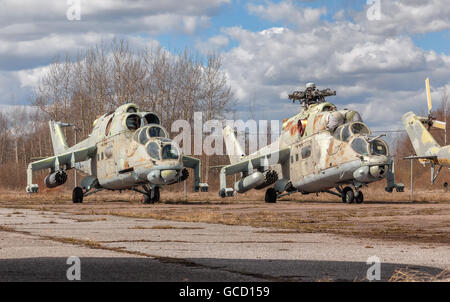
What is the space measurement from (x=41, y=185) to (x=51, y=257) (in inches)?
2272

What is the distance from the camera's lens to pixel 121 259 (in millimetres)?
9602

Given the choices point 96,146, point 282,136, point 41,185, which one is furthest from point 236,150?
point 41,185

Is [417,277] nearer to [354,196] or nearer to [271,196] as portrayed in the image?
[354,196]

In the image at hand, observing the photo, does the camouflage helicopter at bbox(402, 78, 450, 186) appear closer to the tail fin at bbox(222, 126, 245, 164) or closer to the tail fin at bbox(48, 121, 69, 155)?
the tail fin at bbox(222, 126, 245, 164)

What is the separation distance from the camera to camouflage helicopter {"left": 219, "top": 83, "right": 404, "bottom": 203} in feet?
98.7

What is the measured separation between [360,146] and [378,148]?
0.86 meters

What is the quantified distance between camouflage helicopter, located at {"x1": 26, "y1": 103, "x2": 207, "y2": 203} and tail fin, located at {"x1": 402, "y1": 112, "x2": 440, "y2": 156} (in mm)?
14665

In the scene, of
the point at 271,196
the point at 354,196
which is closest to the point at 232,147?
the point at 271,196

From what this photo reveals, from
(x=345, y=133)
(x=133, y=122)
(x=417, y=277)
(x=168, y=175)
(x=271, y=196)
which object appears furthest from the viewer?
(x=271, y=196)

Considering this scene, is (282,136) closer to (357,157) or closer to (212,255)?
(357,157)

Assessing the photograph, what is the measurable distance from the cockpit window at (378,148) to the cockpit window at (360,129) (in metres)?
0.86

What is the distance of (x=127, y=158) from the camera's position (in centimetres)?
3347

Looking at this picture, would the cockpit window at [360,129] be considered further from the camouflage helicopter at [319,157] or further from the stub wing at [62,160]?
the stub wing at [62,160]

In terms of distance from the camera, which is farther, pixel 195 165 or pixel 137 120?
pixel 195 165
